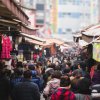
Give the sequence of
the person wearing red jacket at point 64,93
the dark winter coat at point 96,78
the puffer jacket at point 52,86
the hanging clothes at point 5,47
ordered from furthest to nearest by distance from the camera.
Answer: the hanging clothes at point 5,47, the dark winter coat at point 96,78, the puffer jacket at point 52,86, the person wearing red jacket at point 64,93

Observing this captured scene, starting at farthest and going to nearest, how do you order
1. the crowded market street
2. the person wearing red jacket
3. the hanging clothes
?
the hanging clothes
the crowded market street
the person wearing red jacket

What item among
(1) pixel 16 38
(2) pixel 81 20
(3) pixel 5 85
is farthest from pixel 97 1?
(3) pixel 5 85

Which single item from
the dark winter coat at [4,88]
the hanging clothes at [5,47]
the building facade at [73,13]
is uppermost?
the hanging clothes at [5,47]

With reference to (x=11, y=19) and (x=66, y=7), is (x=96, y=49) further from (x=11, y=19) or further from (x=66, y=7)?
(x=66, y=7)

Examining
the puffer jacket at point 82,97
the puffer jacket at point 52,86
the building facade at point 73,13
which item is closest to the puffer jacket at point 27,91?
the puffer jacket at point 52,86

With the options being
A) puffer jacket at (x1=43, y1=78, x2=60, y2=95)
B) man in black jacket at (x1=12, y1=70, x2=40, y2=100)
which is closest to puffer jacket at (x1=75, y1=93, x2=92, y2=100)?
man in black jacket at (x1=12, y1=70, x2=40, y2=100)

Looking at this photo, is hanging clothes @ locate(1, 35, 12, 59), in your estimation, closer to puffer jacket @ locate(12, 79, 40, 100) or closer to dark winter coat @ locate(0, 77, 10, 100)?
dark winter coat @ locate(0, 77, 10, 100)

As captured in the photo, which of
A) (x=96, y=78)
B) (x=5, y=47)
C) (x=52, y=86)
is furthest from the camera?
(x=5, y=47)

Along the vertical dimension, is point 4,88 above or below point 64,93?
below

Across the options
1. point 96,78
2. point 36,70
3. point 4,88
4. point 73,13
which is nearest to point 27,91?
point 4,88

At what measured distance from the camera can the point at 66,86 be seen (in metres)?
8.72

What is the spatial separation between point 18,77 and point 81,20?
10100 centimetres

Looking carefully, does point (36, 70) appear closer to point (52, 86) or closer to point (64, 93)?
point (52, 86)

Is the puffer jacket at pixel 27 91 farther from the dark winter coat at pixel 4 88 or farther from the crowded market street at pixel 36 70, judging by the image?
the dark winter coat at pixel 4 88
